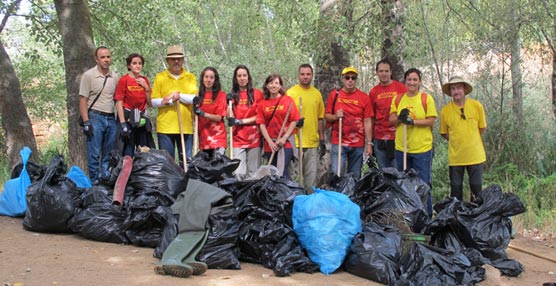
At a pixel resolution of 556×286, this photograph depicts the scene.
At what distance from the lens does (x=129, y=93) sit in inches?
264

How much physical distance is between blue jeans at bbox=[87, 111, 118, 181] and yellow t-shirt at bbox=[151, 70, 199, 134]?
21.9 inches

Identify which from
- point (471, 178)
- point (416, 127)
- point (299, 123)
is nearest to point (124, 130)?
point (299, 123)

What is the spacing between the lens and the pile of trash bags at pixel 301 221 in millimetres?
A: 4773

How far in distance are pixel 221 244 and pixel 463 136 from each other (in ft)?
9.65

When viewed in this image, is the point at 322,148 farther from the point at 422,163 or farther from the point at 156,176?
the point at 156,176

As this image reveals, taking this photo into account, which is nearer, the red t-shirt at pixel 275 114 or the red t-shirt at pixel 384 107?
the red t-shirt at pixel 275 114

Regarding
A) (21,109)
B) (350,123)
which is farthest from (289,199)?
(21,109)

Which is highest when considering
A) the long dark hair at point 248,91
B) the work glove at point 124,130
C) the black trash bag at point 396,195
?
the long dark hair at point 248,91

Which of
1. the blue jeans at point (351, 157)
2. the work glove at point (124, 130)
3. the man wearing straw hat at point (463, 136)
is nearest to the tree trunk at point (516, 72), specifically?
the man wearing straw hat at point (463, 136)

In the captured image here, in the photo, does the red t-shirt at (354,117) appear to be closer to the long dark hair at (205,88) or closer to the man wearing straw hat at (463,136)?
the man wearing straw hat at (463,136)

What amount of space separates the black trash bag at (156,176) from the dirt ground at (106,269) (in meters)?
0.63

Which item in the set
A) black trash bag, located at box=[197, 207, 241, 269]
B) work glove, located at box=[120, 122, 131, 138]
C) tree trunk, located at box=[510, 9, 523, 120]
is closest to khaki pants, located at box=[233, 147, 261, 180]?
work glove, located at box=[120, 122, 131, 138]

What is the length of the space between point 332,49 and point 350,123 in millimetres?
1958

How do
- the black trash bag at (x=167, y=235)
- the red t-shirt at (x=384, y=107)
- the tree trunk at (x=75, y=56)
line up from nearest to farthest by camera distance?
the black trash bag at (x=167, y=235), the red t-shirt at (x=384, y=107), the tree trunk at (x=75, y=56)
